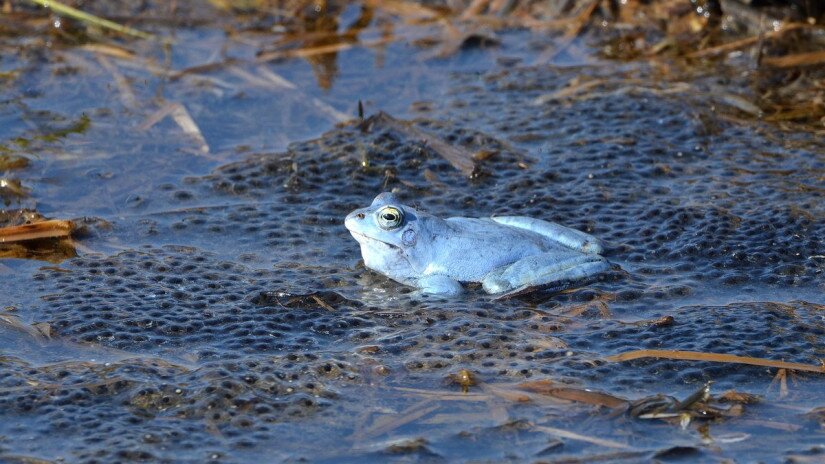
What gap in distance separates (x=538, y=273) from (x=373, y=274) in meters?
0.94

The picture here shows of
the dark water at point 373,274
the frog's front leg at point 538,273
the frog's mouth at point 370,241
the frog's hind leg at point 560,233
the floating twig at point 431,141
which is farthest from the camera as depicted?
the floating twig at point 431,141

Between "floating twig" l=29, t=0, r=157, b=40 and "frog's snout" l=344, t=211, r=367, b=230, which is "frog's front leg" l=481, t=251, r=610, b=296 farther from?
"floating twig" l=29, t=0, r=157, b=40

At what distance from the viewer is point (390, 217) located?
5473 millimetres

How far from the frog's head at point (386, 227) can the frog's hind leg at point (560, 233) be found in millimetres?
578

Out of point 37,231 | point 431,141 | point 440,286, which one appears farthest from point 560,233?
point 37,231

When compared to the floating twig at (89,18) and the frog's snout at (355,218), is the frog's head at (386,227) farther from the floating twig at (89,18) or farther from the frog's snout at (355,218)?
the floating twig at (89,18)

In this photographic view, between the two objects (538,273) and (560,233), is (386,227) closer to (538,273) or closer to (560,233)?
(538,273)

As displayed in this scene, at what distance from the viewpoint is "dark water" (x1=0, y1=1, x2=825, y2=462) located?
4.50m

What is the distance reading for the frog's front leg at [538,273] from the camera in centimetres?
542

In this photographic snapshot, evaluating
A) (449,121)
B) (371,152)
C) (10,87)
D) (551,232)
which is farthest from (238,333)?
(10,87)

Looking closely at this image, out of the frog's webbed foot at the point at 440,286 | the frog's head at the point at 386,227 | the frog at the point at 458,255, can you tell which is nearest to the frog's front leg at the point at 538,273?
the frog at the point at 458,255

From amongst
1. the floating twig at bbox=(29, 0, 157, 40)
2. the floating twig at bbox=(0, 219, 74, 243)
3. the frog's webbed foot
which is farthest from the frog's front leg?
the floating twig at bbox=(29, 0, 157, 40)

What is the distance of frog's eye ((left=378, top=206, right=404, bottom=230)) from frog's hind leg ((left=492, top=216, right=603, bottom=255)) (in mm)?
644

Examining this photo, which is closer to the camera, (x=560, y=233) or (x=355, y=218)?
(x=355, y=218)
